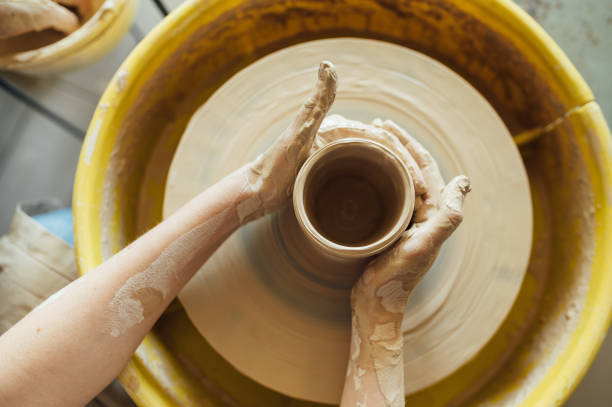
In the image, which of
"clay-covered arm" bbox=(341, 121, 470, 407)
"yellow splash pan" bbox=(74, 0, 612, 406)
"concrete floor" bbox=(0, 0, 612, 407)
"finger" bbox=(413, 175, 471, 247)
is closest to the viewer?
"finger" bbox=(413, 175, 471, 247)

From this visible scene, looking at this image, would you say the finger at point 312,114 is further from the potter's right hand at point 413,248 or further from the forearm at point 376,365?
the forearm at point 376,365

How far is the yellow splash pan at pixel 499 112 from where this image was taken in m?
1.29

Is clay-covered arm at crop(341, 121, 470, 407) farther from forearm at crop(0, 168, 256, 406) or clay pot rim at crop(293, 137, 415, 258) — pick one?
forearm at crop(0, 168, 256, 406)

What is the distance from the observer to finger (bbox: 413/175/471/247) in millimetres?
944

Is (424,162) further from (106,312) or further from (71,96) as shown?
(71,96)

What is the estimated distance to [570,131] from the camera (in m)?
1.37

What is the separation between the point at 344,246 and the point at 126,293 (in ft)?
2.05

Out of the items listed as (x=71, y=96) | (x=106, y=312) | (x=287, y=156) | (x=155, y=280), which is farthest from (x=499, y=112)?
(x=71, y=96)

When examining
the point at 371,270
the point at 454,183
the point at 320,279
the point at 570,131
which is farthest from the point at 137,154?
the point at 570,131

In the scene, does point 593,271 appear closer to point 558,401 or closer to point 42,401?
point 558,401

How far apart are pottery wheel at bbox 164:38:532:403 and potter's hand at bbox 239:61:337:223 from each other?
15cm

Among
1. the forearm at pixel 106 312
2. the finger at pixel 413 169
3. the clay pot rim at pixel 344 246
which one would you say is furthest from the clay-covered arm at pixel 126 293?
the finger at pixel 413 169

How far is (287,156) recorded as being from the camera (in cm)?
111

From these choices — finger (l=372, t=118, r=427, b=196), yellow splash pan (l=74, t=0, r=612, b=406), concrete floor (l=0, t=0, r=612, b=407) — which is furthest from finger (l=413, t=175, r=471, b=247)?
concrete floor (l=0, t=0, r=612, b=407)
